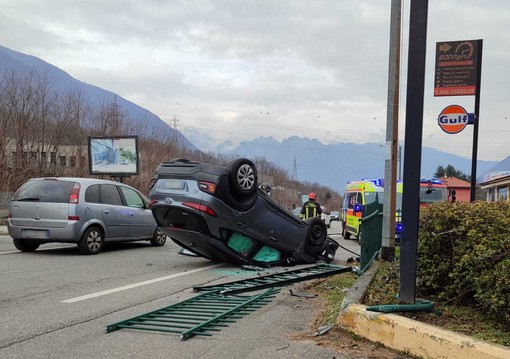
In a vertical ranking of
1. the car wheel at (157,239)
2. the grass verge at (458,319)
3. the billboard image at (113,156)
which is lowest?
the car wheel at (157,239)

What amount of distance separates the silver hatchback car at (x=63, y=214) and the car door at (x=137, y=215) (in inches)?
21.4

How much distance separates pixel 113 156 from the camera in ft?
92.1

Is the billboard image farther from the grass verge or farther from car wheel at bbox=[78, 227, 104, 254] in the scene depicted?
the grass verge

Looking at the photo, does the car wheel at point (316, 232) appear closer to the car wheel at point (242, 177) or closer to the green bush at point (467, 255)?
the car wheel at point (242, 177)

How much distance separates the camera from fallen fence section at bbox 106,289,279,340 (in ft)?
16.7

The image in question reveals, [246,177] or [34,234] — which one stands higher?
[246,177]

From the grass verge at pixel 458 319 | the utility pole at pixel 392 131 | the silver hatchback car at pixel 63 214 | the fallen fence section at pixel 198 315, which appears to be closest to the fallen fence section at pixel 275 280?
the fallen fence section at pixel 198 315

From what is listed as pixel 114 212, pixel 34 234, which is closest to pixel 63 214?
pixel 34 234

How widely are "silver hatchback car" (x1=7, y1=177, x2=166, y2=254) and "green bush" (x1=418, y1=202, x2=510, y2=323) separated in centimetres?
754

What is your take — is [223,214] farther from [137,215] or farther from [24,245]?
[24,245]

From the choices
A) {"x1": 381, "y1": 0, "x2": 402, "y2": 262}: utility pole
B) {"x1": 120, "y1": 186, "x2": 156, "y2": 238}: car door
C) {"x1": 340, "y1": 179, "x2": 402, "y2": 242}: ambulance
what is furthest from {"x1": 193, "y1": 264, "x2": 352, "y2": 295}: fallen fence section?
{"x1": 340, "y1": 179, "x2": 402, "y2": 242}: ambulance

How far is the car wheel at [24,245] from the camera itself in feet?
36.2

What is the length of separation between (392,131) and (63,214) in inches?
285

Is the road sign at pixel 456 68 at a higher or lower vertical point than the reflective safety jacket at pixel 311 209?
higher
